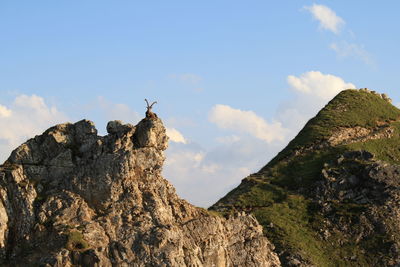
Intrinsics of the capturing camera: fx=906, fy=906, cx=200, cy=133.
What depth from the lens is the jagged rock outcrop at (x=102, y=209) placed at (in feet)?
279

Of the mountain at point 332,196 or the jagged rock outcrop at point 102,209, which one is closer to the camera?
the jagged rock outcrop at point 102,209

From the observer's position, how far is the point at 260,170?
15362 cm

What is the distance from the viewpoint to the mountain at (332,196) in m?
122

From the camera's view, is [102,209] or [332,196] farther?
[332,196]

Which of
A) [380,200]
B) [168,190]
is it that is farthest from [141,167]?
[380,200]

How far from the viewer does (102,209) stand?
89.9 m

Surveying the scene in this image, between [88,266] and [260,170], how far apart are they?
74056mm

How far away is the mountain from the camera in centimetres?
12169

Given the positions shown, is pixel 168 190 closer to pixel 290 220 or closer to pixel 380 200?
pixel 290 220

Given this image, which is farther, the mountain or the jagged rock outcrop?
the mountain

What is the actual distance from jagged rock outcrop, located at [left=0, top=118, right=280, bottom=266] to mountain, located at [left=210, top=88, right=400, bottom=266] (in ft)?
80.8

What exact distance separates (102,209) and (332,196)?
53.0 meters

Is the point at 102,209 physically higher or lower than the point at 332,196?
lower

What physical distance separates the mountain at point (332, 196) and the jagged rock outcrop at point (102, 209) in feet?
80.8
